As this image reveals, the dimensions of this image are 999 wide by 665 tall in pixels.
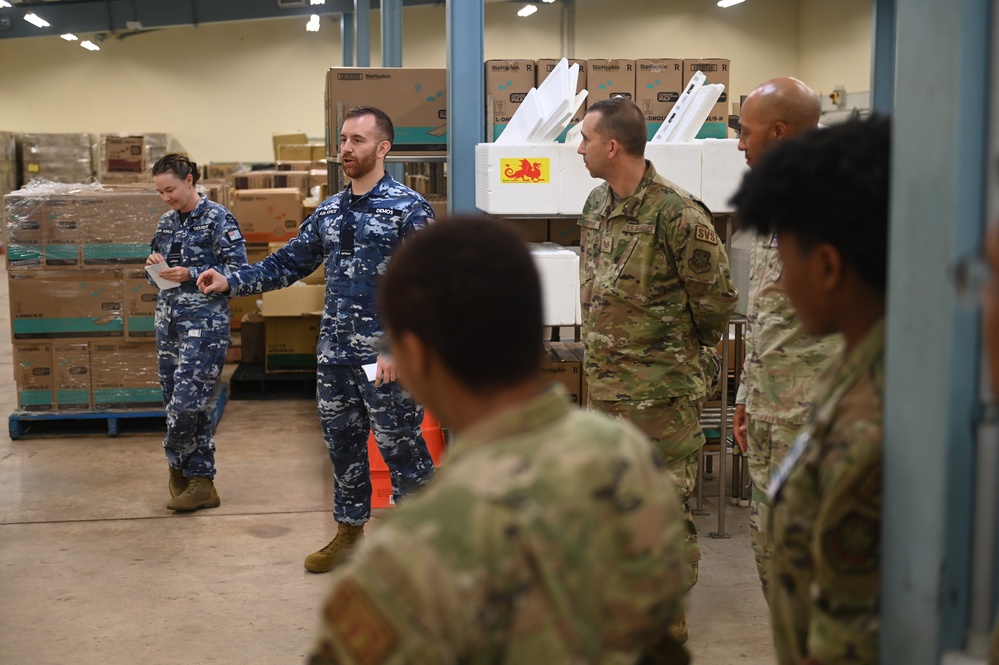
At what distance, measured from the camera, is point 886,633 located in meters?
1.26

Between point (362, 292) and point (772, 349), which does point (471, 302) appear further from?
point (362, 292)

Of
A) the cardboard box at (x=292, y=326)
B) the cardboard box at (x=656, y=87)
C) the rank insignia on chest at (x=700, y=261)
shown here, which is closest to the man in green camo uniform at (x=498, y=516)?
the rank insignia on chest at (x=700, y=261)

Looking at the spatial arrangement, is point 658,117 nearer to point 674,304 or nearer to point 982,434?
point 674,304

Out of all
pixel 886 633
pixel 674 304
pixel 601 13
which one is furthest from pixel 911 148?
pixel 601 13

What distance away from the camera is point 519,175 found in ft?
14.5

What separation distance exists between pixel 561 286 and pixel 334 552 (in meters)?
1.45

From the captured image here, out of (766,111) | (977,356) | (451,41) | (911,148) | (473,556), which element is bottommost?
(473,556)

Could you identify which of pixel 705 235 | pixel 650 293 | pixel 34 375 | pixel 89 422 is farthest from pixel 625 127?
pixel 89 422

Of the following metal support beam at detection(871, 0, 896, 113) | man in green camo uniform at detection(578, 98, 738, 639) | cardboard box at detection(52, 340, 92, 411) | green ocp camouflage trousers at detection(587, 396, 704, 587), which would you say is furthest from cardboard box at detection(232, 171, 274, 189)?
green ocp camouflage trousers at detection(587, 396, 704, 587)

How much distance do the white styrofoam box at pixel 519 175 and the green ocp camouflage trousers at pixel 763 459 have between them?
1925 millimetres

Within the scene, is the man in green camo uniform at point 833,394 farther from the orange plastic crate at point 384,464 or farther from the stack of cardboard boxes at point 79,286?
the stack of cardboard boxes at point 79,286

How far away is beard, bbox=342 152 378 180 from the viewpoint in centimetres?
396

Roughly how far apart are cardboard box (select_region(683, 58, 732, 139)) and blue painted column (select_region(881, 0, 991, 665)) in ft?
12.7

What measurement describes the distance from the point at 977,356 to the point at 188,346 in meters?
4.27
